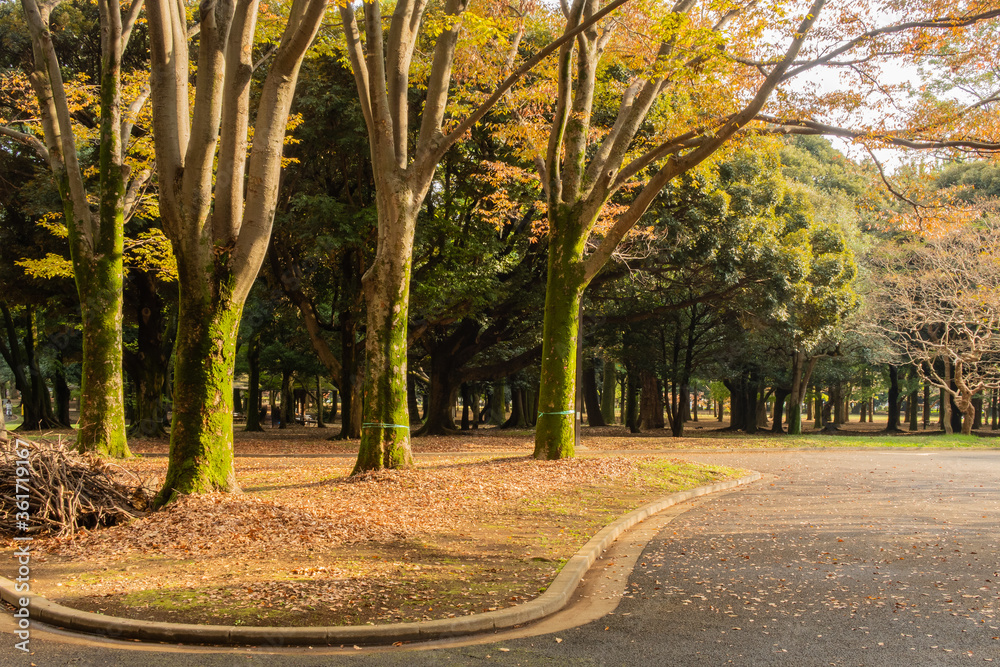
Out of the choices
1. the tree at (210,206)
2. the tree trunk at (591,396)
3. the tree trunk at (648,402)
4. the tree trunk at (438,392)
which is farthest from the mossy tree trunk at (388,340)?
the tree trunk at (648,402)

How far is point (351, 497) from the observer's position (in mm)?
9961

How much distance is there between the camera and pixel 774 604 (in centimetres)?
579

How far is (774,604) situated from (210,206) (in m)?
7.38

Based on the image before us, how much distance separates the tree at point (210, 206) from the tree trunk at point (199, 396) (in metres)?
0.01

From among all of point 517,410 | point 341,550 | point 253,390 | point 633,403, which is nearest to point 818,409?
point 633,403

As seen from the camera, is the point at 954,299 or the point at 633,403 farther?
the point at 633,403

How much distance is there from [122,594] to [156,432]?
62.3 feet

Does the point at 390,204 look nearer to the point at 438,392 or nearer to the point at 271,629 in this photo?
the point at 271,629

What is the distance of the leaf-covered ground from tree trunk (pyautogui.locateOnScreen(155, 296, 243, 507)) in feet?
1.23

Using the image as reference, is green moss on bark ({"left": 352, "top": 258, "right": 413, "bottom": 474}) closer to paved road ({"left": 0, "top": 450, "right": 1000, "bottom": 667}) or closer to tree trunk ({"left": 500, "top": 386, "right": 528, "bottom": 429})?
paved road ({"left": 0, "top": 450, "right": 1000, "bottom": 667})

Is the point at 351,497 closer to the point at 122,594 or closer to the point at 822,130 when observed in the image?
the point at 122,594

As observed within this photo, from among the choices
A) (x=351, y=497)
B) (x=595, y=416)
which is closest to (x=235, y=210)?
(x=351, y=497)

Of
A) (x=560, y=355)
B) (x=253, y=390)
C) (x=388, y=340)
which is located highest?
(x=388, y=340)

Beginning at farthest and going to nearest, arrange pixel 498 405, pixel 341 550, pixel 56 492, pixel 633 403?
1. pixel 498 405
2. pixel 633 403
3. pixel 56 492
4. pixel 341 550
